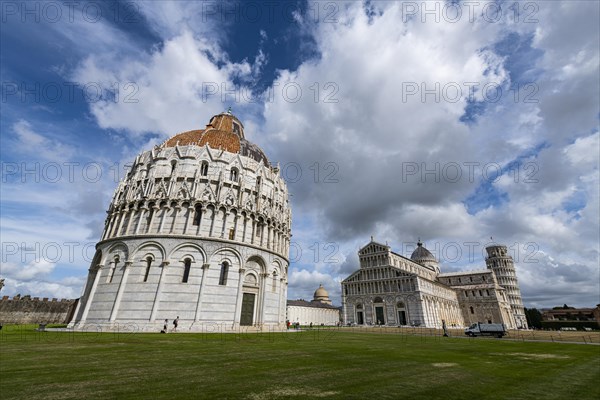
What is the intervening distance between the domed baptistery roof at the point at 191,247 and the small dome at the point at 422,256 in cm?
8857

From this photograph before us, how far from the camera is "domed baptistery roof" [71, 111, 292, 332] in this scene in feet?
89.4

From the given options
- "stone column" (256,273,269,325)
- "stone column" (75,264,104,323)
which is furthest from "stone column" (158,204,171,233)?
"stone column" (256,273,269,325)

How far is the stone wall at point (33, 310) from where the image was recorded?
158 feet

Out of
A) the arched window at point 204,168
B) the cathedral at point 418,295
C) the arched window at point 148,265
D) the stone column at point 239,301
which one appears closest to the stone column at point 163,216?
the arched window at point 148,265

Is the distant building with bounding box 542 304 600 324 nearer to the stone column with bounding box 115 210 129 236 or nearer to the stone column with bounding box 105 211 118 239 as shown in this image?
the stone column with bounding box 115 210 129 236

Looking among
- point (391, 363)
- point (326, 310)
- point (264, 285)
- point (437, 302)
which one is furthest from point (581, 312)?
point (391, 363)

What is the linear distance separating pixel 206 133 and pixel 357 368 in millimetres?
36255

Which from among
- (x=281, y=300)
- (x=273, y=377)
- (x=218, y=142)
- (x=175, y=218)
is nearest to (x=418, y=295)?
(x=281, y=300)

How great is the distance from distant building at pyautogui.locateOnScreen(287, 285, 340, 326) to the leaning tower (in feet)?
212

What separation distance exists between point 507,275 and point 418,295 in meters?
65.6

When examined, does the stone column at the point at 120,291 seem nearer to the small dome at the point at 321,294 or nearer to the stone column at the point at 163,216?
the stone column at the point at 163,216

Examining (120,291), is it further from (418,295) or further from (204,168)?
(418,295)

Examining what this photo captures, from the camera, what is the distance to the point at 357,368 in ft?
34.1

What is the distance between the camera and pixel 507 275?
112 metres
